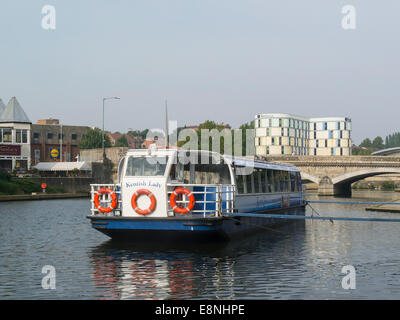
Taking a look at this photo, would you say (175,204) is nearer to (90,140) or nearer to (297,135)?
(90,140)

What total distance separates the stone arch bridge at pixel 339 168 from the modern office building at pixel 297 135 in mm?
86600

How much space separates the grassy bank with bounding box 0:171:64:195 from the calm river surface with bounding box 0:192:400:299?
37164 millimetres

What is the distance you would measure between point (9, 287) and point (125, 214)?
6977mm

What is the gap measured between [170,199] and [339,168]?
74772 millimetres

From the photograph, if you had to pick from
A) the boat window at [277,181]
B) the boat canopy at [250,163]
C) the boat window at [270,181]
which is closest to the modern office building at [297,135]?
the boat canopy at [250,163]

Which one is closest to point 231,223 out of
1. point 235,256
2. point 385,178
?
point 235,256

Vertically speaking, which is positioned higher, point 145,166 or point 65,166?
point 65,166

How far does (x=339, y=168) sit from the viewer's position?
92.0 metres

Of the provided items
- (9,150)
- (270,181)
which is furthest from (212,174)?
(9,150)

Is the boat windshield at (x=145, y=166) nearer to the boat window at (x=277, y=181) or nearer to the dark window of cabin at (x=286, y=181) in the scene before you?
the boat window at (x=277, y=181)

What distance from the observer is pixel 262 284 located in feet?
51.6

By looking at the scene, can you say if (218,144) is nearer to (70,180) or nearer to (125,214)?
(70,180)

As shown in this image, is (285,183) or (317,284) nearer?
(317,284)

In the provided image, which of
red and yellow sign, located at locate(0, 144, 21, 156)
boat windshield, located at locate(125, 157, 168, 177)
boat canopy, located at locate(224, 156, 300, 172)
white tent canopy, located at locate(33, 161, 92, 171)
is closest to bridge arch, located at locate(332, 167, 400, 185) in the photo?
white tent canopy, located at locate(33, 161, 92, 171)
